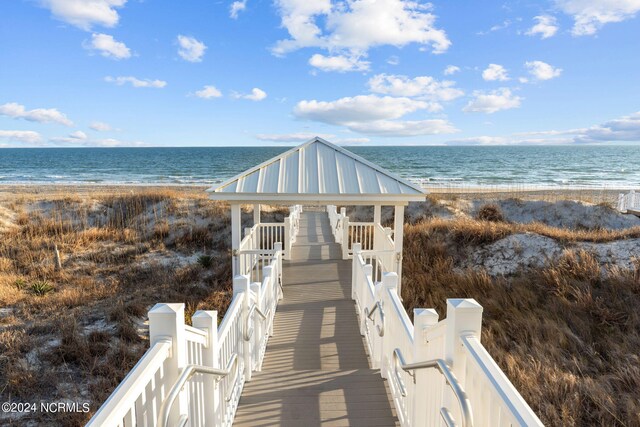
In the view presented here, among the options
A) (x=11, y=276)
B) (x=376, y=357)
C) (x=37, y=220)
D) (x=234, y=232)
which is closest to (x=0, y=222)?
(x=37, y=220)

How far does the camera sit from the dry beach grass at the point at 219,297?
5.42 m

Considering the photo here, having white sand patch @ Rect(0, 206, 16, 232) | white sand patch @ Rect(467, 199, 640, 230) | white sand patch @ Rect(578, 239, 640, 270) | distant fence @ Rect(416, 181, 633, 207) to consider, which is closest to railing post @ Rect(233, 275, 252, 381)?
white sand patch @ Rect(578, 239, 640, 270)

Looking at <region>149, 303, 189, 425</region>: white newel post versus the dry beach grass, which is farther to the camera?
the dry beach grass

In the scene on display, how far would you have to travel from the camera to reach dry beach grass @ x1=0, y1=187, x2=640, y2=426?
5418 mm

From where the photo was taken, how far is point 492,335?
6797 millimetres

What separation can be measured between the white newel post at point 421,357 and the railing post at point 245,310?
6.83 ft

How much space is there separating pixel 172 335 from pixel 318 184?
20.3 ft

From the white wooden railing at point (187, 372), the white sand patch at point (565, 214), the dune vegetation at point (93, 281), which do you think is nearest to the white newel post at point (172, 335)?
the white wooden railing at point (187, 372)

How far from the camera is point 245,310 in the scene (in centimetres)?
461

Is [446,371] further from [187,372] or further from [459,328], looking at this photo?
[187,372]

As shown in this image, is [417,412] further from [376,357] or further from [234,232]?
[234,232]

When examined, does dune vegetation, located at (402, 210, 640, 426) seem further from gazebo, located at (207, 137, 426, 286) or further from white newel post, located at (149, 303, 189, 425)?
white newel post, located at (149, 303, 189, 425)

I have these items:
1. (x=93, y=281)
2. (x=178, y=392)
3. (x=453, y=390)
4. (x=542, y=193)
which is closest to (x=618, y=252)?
Answer: (x=453, y=390)

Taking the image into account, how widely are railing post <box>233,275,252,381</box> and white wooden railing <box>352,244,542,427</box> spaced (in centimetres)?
160
